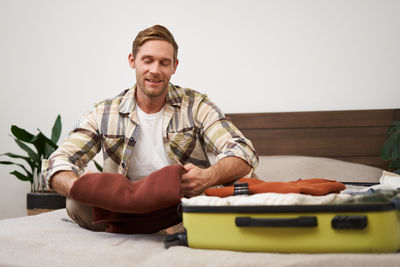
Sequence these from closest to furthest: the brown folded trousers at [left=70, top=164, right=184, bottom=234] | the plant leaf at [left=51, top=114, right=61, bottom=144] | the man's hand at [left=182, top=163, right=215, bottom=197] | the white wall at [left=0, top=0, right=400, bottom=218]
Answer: the brown folded trousers at [left=70, top=164, right=184, bottom=234] < the man's hand at [left=182, top=163, right=215, bottom=197] < the white wall at [left=0, top=0, right=400, bottom=218] < the plant leaf at [left=51, top=114, right=61, bottom=144]

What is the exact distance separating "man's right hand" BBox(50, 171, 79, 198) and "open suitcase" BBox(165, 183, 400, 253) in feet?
1.60

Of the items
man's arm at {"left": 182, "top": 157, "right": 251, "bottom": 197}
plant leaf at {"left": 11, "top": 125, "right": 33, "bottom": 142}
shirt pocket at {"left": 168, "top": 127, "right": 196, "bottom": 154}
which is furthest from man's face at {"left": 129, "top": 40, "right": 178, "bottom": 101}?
plant leaf at {"left": 11, "top": 125, "right": 33, "bottom": 142}

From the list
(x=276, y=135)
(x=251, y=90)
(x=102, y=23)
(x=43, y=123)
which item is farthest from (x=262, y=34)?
(x=43, y=123)

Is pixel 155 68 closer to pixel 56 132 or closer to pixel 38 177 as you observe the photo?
pixel 56 132

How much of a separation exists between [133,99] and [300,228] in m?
1.00

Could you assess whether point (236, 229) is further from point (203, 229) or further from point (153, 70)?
point (153, 70)

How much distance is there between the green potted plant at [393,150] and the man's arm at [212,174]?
51.2 inches

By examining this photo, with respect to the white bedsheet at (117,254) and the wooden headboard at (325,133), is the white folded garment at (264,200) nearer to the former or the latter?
the white bedsheet at (117,254)

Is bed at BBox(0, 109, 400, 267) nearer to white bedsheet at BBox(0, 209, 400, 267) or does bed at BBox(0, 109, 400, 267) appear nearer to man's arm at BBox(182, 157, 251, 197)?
white bedsheet at BBox(0, 209, 400, 267)

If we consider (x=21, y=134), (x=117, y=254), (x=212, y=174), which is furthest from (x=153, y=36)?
(x=21, y=134)

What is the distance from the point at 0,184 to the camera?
3.07 meters

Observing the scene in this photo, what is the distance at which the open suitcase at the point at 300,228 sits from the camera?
0.79 m

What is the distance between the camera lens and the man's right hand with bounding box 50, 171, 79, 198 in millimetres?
1246

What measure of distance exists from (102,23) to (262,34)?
1.10 meters
